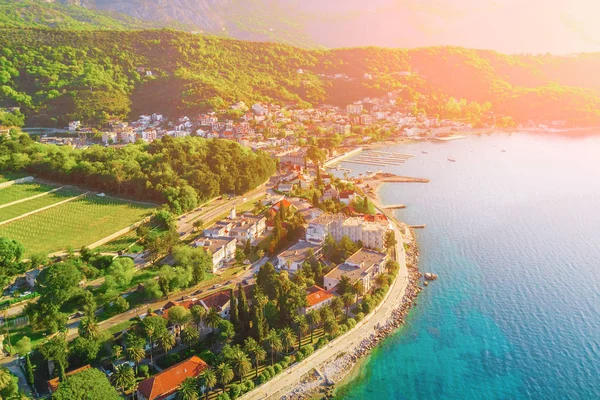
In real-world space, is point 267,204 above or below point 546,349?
above

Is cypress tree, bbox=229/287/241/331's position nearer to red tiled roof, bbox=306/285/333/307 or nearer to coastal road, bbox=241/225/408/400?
coastal road, bbox=241/225/408/400

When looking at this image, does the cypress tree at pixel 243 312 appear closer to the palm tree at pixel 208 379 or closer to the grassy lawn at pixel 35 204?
the palm tree at pixel 208 379

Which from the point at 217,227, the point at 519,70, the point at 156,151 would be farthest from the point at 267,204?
the point at 519,70

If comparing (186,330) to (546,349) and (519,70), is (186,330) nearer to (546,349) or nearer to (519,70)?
(546,349)

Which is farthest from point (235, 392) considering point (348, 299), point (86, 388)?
point (348, 299)

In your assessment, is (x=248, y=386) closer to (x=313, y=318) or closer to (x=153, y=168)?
(x=313, y=318)

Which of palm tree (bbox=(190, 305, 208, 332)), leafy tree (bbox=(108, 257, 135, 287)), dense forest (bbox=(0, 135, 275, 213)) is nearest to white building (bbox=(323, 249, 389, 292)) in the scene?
palm tree (bbox=(190, 305, 208, 332))

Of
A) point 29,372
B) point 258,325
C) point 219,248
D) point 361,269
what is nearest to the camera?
point 29,372

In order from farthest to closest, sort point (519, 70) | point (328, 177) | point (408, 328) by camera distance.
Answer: point (519, 70)
point (328, 177)
point (408, 328)
